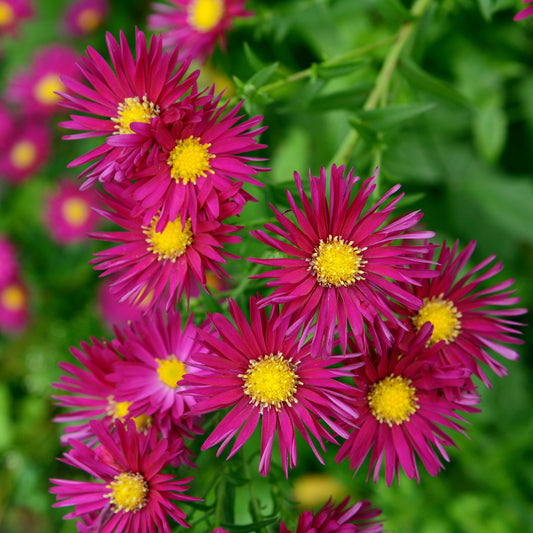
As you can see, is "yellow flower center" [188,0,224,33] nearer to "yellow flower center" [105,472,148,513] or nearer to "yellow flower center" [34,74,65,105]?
"yellow flower center" [34,74,65,105]

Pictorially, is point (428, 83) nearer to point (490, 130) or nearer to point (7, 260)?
point (490, 130)

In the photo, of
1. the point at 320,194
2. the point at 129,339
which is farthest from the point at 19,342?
the point at 320,194

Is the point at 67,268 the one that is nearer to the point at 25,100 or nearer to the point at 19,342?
the point at 19,342

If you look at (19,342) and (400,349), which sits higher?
(19,342)

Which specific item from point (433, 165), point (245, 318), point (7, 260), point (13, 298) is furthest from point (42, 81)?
point (245, 318)

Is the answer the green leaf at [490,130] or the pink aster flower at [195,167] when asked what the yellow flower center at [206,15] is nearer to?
the pink aster flower at [195,167]

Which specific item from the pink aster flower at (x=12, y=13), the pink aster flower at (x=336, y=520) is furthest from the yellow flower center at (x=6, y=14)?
the pink aster flower at (x=336, y=520)

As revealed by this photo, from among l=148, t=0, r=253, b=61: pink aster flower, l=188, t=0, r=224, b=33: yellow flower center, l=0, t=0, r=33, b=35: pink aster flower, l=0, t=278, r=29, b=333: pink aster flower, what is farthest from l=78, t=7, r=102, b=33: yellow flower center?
l=0, t=278, r=29, b=333: pink aster flower

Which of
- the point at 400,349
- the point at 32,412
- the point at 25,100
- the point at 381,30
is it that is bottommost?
the point at 400,349
